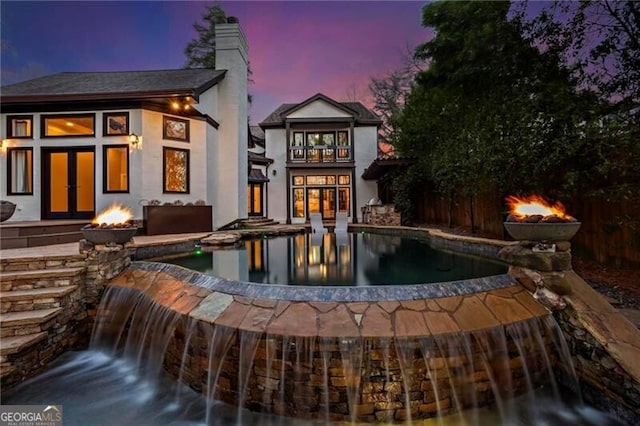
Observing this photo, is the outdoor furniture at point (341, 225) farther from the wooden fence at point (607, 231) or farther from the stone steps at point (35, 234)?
the stone steps at point (35, 234)

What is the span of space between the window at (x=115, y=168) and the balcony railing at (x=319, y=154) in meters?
8.42

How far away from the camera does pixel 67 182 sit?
838 cm

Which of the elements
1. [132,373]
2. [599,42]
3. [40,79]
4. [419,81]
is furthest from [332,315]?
[40,79]

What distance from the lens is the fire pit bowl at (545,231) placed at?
9.87ft

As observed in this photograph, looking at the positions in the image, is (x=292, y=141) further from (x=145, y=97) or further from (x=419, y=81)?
(x=145, y=97)

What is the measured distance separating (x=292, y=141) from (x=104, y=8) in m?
10.0

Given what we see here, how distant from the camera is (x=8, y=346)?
10.1 ft

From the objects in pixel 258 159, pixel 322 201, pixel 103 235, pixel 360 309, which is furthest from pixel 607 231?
pixel 258 159

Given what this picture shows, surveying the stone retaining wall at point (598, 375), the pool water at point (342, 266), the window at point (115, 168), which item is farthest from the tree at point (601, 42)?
the window at point (115, 168)

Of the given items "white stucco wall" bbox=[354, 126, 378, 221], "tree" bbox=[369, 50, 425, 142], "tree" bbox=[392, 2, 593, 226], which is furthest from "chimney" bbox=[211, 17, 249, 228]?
"tree" bbox=[369, 50, 425, 142]

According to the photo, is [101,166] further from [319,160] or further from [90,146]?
[319,160]

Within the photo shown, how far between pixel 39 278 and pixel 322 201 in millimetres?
12787

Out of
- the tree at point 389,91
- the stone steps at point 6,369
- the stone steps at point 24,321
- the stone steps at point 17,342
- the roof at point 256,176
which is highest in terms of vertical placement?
the tree at point 389,91

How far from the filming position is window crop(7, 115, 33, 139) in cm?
816
